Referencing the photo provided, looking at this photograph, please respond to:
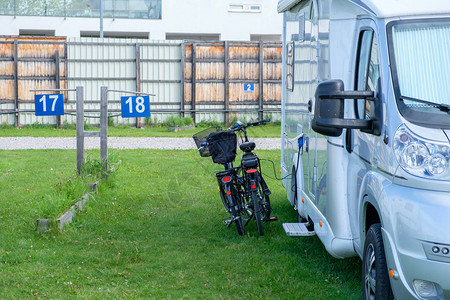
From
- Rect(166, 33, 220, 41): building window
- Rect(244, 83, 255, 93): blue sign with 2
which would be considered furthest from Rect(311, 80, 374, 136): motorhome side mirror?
Rect(166, 33, 220, 41): building window

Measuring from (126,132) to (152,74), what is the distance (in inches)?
99.6

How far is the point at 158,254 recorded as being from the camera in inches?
278

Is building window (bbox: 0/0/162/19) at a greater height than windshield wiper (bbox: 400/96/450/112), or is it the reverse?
building window (bbox: 0/0/162/19)

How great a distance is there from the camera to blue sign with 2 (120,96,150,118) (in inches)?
409

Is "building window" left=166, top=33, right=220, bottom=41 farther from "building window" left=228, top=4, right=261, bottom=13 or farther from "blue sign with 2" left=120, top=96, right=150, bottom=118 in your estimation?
"blue sign with 2" left=120, top=96, right=150, bottom=118

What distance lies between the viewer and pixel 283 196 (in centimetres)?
→ 1048

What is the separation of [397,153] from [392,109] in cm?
34

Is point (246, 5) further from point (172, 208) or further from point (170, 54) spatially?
point (172, 208)

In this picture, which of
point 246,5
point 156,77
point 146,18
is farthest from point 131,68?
point 246,5

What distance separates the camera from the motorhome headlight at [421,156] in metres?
3.94

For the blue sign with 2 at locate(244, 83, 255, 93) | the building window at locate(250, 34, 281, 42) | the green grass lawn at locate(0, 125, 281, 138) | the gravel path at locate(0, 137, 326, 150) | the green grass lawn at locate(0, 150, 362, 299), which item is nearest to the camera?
the green grass lawn at locate(0, 150, 362, 299)

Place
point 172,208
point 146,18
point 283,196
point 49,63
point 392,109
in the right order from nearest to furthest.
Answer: point 392,109 < point 172,208 < point 283,196 < point 49,63 < point 146,18

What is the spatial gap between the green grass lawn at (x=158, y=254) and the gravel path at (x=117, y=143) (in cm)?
631

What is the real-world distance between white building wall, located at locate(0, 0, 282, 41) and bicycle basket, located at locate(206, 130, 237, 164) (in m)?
25.8
